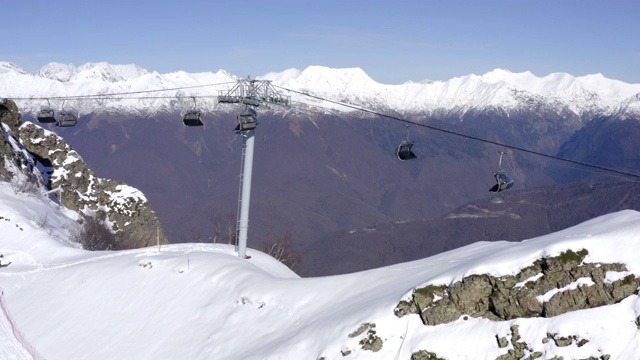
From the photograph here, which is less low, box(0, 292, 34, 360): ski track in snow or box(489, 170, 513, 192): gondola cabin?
box(489, 170, 513, 192): gondola cabin

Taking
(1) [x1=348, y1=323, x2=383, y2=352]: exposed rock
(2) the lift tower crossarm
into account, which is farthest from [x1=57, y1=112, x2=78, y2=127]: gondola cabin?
(1) [x1=348, y1=323, x2=383, y2=352]: exposed rock

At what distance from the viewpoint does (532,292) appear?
21594 mm

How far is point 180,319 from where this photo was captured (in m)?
29.0

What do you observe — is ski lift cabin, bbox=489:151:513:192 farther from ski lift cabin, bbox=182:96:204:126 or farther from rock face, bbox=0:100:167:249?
rock face, bbox=0:100:167:249

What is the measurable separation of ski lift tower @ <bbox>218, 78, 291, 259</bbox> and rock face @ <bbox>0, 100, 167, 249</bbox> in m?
34.6

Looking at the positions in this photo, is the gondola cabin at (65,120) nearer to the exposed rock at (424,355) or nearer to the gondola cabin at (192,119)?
the gondola cabin at (192,119)

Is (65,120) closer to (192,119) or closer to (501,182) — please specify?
(192,119)

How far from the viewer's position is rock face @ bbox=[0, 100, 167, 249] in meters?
73.5

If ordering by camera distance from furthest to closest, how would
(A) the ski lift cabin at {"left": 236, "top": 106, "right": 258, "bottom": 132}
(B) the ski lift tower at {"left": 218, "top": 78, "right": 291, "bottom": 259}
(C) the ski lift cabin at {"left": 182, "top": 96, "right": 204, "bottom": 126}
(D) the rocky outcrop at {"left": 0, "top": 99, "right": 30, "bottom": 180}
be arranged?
(D) the rocky outcrop at {"left": 0, "top": 99, "right": 30, "bottom": 180}, (C) the ski lift cabin at {"left": 182, "top": 96, "right": 204, "bottom": 126}, (B) the ski lift tower at {"left": 218, "top": 78, "right": 291, "bottom": 259}, (A) the ski lift cabin at {"left": 236, "top": 106, "right": 258, "bottom": 132}

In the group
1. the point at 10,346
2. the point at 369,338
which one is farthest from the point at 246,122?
the point at 369,338

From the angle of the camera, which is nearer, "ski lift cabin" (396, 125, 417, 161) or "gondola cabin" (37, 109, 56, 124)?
"ski lift cabin" (396, 125, 417, 161)

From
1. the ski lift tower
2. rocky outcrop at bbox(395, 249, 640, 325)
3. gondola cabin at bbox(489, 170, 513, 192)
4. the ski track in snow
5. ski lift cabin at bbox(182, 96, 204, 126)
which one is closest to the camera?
rocky outcrop at bbox(395, 249, 640, 325)

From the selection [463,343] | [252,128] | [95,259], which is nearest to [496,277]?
[463,343]

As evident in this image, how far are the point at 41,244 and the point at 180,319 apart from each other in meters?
17.2
